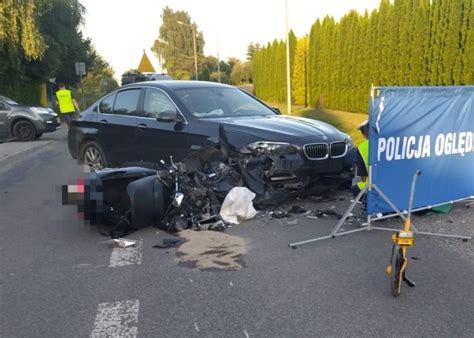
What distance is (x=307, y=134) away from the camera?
700cm

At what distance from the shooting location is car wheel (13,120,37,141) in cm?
1867

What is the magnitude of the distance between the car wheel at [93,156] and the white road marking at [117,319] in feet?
17.4

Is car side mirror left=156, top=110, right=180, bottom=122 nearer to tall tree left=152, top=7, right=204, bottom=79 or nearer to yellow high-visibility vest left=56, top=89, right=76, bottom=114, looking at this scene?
yellow high-visibility vest left=56, top=89, right=76, bottom=114

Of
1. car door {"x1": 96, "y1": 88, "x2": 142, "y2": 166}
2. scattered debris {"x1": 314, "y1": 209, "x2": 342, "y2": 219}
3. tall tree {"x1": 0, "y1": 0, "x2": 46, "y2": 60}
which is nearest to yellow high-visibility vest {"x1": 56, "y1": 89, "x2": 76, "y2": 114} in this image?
tall tree {"x1": 0, "y1": 0, "x2": 46, "y2": 60}

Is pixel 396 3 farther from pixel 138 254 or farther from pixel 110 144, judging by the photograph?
pixel 138 254

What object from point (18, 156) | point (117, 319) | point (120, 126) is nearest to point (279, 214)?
point (117, 319)

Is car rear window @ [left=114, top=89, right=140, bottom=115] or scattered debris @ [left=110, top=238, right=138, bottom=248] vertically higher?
car rear window @ [left=114, top=89, right=140, bottom=115]

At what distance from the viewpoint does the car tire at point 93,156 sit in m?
9.20

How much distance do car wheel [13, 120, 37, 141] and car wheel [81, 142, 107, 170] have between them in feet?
33.2

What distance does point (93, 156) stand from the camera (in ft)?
31.0

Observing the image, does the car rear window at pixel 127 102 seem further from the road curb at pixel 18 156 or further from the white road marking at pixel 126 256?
Result: the road curb at pixel 18 156

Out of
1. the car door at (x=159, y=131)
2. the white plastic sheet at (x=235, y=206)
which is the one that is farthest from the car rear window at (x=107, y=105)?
the white plastic sheet at (x=235, y=206)

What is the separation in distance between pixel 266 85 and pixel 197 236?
3970 centimetres

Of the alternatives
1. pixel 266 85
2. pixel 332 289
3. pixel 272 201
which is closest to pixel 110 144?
pixel 272 201
